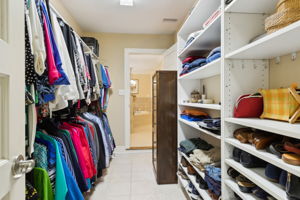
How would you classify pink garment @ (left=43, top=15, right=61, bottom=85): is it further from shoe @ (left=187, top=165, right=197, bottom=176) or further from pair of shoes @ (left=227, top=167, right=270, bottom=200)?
shoe @ (left=187, top=165, right=197, bottom=176)

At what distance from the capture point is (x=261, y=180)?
75 centimetres

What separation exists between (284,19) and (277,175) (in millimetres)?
639

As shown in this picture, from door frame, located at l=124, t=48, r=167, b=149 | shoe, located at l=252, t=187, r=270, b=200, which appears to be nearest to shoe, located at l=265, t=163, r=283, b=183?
shoe, located at l=252, t=187, r=270, b=200

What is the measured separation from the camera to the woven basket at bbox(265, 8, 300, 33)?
0.65 metres

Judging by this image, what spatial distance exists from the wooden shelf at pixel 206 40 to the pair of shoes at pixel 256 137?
71 centimetres

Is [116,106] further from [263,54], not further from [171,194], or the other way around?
[263,54]

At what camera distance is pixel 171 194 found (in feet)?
6.10

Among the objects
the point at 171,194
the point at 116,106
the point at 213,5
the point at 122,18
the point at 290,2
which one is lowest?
the point at 171,194

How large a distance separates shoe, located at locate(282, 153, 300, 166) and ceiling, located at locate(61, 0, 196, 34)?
213 centimetres

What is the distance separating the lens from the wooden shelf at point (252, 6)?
87 centimetres

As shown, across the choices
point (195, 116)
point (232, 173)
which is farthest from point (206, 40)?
point (232, 173)

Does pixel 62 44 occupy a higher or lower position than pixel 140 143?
higher

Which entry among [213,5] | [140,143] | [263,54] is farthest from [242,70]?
[140,143]

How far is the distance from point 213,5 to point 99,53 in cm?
232
